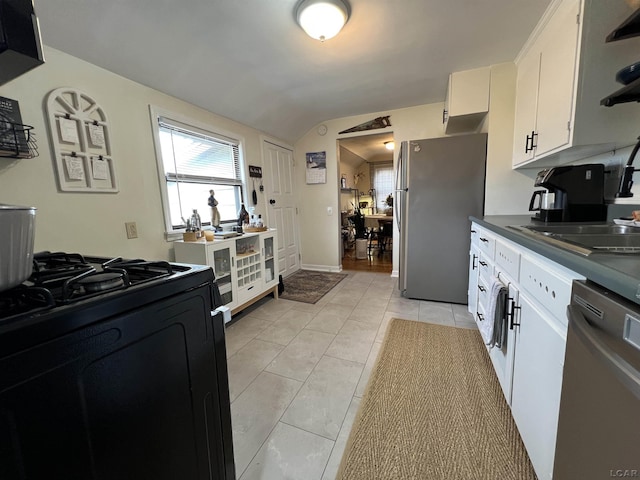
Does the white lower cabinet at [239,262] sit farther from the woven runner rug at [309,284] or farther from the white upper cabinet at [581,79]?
the white upper cabinet at [581,79]

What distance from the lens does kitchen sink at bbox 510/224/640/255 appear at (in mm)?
832

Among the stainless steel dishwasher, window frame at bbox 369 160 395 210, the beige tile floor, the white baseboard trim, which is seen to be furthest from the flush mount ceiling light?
window frame at bbox 369 160 395 210

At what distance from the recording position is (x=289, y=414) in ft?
4.62

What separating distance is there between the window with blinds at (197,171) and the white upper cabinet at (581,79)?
2863 millimetres

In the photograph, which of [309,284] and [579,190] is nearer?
[579,190]

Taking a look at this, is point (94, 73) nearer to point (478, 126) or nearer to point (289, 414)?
point (289, 414)

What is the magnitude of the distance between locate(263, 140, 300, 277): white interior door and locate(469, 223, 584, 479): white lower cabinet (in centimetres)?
285

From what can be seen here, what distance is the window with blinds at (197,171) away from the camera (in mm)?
2331

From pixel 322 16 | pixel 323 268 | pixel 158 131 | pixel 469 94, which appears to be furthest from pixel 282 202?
pixel 469 94

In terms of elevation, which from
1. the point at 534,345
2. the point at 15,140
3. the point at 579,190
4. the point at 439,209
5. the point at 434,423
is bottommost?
the point at 434,423

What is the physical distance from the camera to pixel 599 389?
62cm

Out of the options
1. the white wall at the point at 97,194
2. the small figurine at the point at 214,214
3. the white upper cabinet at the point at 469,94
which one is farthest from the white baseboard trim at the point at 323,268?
the white upper cabinet at the point at 469,94

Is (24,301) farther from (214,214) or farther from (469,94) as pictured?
(469,94)

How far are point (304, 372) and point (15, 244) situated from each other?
1.60 metres
